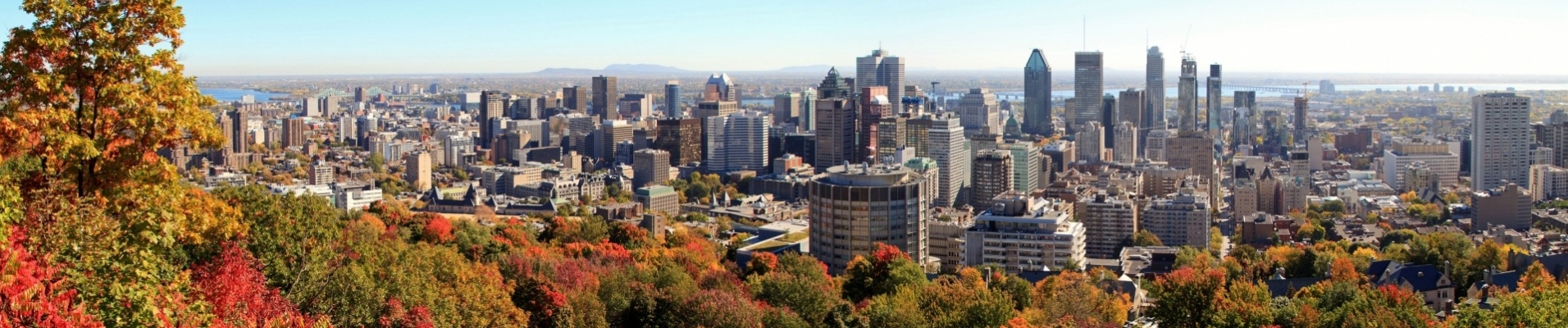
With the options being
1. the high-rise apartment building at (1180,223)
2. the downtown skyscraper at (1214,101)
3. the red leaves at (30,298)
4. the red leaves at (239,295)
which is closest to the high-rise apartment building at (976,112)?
the downtown skyscraper at (1214,101)

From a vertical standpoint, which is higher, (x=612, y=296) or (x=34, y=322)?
(x=34, y=322)

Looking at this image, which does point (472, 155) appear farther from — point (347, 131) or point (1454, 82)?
point (1454, 82)

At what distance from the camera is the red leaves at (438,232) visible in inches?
465

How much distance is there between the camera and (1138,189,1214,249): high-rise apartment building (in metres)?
27.5

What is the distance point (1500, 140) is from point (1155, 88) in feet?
109

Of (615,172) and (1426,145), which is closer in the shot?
(615,172)

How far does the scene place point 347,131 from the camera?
56969 millimetres

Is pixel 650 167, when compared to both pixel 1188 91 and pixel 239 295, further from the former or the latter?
pixel 239 295

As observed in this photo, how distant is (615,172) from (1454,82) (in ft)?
221

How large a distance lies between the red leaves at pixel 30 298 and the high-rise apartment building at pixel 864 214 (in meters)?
13.7

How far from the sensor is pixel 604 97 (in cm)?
6800

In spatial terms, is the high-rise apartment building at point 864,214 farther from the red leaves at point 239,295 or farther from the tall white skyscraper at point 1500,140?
the tall white skyscraper at point 1500,140

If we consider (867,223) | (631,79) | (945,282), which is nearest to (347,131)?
(867,223)

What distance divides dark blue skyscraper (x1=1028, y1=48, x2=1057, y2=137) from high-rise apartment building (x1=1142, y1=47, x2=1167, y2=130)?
176 inches
